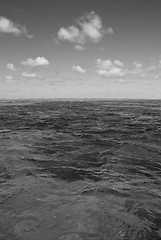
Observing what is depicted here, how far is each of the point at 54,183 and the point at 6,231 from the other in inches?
136

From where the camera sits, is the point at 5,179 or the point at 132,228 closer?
the point at 132,228

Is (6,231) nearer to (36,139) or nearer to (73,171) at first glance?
(73,171)

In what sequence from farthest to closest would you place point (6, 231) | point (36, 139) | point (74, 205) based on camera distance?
point (36, 139), point (74, 205), point (6, 231)

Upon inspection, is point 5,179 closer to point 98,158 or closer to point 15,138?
point 98,158

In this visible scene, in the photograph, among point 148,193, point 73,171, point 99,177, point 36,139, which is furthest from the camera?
point 36,139

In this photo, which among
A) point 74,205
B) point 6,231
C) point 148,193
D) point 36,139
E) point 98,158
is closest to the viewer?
point 6,231

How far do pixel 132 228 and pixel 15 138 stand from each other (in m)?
14.5

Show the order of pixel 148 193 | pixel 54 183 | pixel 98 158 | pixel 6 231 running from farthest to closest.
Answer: pixel 98 158, pixel 54 183, pixel 148 193, pixel 6 231

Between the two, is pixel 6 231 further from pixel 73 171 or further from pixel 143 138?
pixel 143 138

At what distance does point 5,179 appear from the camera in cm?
930

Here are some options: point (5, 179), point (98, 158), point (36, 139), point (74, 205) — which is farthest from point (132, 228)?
point (36, 139)

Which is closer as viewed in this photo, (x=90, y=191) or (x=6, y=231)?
(x=6, y=231)

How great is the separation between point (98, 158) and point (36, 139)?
6.98 meters

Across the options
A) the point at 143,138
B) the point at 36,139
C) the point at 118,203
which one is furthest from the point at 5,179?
the point at 143,138
